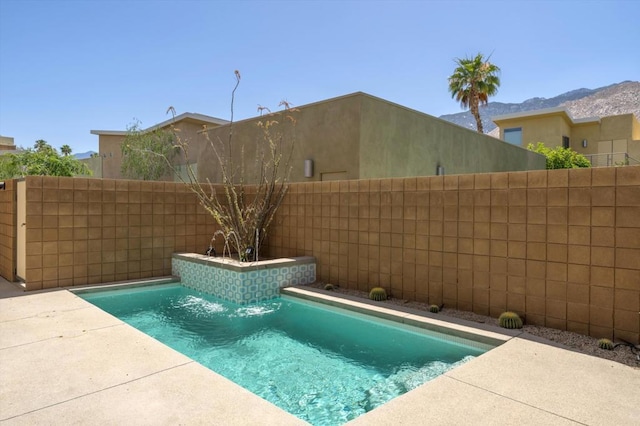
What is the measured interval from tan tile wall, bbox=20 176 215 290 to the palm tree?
60.7 ft

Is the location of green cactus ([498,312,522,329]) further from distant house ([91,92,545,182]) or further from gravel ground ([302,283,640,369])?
distant house ([91,92,545,182])

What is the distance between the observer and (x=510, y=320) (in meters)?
4.01

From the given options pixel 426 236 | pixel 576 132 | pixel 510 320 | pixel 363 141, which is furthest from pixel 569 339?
pixel 576 132

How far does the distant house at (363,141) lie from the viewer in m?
8.23

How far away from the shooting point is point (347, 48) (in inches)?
477

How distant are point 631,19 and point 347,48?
26.2 feet

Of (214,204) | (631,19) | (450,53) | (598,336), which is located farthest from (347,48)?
(450,53)

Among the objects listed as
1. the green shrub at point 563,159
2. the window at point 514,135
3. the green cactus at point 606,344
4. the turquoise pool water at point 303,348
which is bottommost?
the turquoise pool water at point 303,348

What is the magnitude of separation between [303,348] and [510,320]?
2118 millimetres

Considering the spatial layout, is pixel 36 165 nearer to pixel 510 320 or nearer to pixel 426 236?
pixel 426 236

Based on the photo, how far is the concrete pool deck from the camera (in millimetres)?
2193

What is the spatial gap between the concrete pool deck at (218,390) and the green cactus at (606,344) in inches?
15.0

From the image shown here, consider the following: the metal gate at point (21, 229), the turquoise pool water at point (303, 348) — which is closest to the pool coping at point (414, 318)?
the turquoise pool water at point (303, 348)

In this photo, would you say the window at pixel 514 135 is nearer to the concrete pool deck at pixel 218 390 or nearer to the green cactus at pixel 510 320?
the green cactus at pixel 510 320
